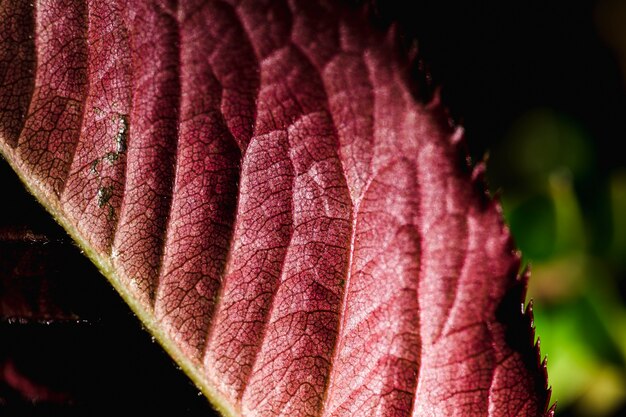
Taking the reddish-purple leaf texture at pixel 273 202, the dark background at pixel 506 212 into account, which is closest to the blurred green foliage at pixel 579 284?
the dark background at pixel 506 212

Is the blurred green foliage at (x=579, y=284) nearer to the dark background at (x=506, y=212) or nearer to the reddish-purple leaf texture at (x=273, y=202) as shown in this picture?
the dark background at (x=506, y=212)

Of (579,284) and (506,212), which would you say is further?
(506,212)

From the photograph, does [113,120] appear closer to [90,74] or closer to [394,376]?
[90,74]

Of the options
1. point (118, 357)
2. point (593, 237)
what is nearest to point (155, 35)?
point (118, 357)

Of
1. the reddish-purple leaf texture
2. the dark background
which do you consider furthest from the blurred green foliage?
the reddish-purple leaf texture

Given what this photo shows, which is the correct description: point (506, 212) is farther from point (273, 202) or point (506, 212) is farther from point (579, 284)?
point (273, 202)

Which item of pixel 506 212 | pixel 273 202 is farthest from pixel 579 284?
pixel 273 202
